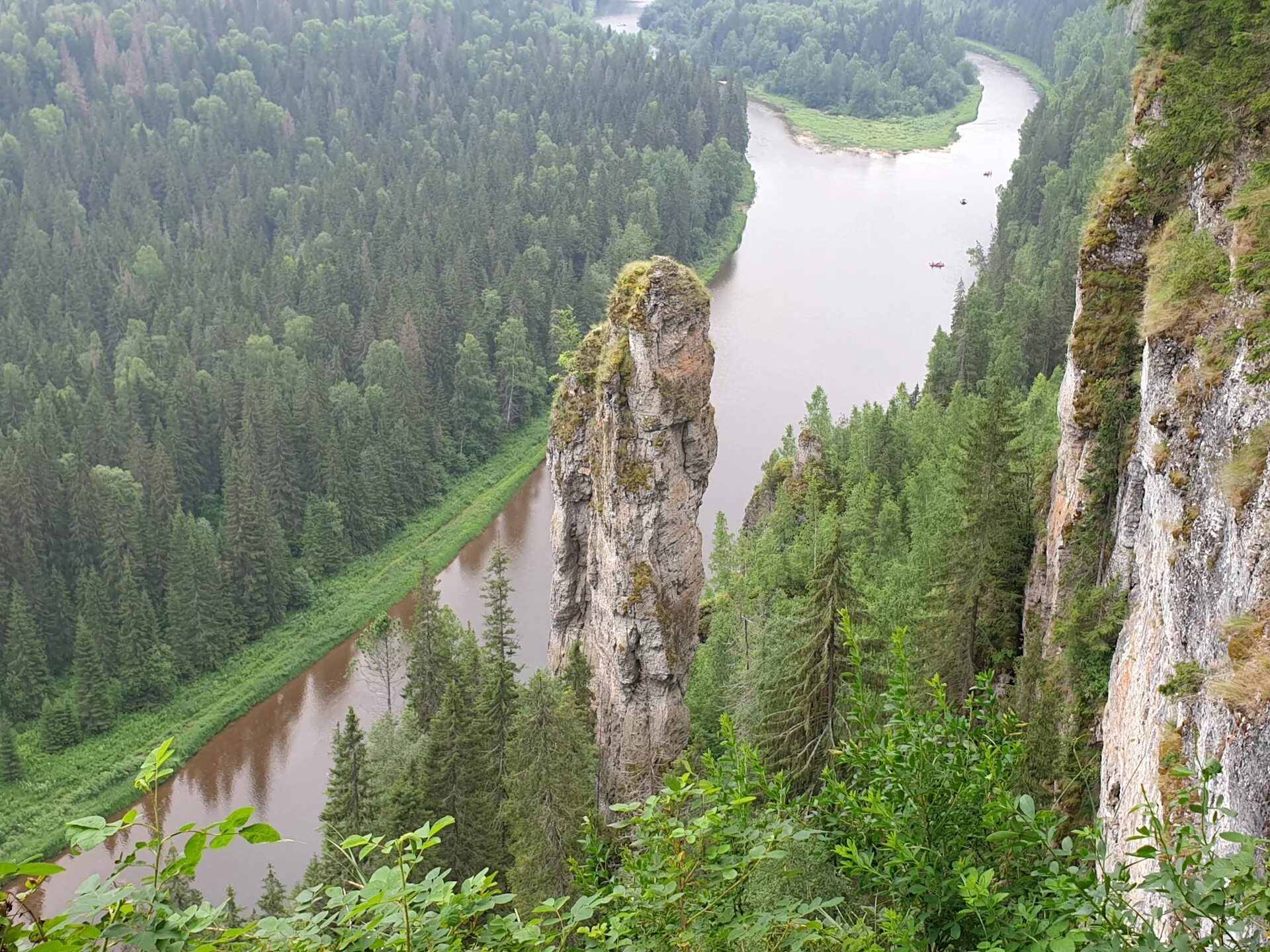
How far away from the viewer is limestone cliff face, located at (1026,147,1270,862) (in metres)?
12.3

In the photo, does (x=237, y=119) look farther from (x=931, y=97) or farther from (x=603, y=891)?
(x=603, y=891)

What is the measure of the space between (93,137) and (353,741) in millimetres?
103004

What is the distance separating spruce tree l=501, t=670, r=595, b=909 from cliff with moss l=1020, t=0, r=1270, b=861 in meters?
11.9

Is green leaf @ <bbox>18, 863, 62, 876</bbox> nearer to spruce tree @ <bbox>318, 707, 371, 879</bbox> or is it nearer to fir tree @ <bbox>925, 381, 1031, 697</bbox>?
fir tree @ <bbox>925, 381, 1031, 697</bbox>

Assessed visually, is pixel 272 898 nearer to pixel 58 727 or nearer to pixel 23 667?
pixel 58 727

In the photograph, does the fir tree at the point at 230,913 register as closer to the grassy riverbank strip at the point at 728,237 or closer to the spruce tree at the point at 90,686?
the spruce tree at the point at 90,686

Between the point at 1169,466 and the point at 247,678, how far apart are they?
160 feet

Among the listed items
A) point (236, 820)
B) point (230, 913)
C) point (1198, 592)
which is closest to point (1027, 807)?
point (230, 913)

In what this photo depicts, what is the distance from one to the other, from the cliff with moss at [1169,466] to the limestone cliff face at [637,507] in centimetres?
960

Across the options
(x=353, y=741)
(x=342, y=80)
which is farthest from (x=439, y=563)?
(x=342, y=80)

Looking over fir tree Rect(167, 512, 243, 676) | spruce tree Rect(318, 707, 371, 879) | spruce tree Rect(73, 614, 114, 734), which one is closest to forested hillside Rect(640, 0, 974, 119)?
fir tree Rect(167, 512, 243, 676)

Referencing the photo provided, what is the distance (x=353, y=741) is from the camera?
110 ft

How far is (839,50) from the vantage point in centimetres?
16488

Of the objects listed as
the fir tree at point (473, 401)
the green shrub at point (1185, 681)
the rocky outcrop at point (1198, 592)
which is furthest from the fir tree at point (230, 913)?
the fir tree at point (473, 401)
